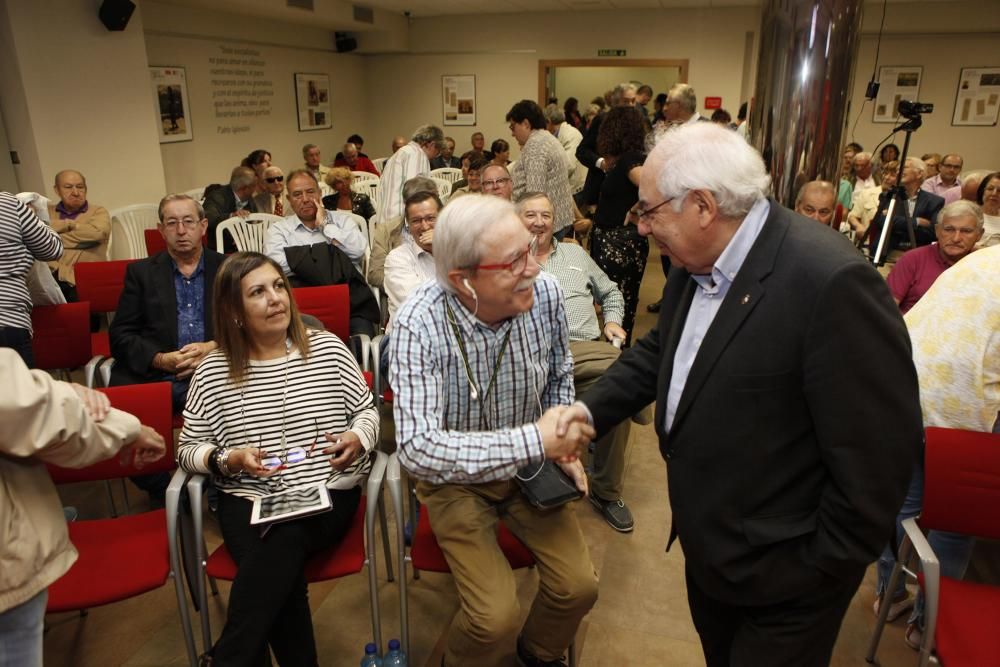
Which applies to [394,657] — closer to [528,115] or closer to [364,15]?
[528,115]

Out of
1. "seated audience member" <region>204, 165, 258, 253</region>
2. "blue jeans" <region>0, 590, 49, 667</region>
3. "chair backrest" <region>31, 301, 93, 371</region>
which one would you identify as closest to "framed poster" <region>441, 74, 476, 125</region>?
"seated audience member" <region>204, 165, 258, 253</region>

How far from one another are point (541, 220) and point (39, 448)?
2103 millimetres

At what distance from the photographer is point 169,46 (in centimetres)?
757

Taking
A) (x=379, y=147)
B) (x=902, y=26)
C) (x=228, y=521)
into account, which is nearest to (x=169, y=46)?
(x=379, y=147)

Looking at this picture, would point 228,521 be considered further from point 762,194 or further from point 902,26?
point 902,26

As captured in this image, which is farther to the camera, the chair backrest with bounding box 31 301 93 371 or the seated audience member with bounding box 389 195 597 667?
the chair backrest with bounding box 31 301 93 371

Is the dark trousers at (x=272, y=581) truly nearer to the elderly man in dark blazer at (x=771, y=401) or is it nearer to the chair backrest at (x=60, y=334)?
the elderly man in dark blazer at (x=771, y=401)

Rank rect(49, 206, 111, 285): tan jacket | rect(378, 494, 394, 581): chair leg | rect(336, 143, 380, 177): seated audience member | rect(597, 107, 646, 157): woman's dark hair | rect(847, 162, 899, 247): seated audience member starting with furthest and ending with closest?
rect(336, 143, 380, 177): seated audience member
rect(847, 162, 899, 247): seated audience member
rect(49, 206, 111, 285): tan jacket
rect(597, 107, 646, 157): woman's dark hair
rect(378, 494, 394, 581): chair leg

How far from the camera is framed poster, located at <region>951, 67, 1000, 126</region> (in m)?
9.39

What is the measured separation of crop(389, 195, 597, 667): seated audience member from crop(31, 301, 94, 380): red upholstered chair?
2290 millimetres

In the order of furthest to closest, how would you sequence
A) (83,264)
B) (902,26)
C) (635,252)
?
(902,26), (635,252), (83,264)

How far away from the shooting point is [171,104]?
25.1ft

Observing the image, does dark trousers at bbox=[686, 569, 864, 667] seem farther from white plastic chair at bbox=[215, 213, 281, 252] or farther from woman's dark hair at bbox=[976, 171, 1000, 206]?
white plastic chair at bbox=[215, 213, 281, 252]

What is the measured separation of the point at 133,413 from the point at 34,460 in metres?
0.77
